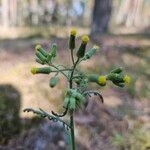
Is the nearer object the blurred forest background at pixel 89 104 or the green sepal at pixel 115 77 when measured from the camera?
the green sepal at pixel 115 77

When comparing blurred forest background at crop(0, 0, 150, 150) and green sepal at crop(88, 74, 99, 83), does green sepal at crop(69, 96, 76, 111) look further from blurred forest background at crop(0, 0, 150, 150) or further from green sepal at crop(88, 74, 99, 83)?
blurred forest background at crop(0, 0, 150, 150)

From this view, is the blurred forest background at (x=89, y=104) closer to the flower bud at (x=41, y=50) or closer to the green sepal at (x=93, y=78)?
the flower bud at (x=41, y=50)

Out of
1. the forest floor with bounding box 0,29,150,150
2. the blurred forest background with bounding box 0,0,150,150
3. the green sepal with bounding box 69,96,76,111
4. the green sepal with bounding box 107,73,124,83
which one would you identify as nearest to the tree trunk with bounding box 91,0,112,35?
the blurred forest background with bounding box 0,0,150,150

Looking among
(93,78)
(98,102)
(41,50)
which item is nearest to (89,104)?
(98,102)

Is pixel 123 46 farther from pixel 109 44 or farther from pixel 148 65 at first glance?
pixel 148 65

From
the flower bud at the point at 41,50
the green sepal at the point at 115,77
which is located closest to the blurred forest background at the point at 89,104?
the flower bud at the point at 41,50

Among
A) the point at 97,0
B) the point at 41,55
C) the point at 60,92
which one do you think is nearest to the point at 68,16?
the point at 97,0

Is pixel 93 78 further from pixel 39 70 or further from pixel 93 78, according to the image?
pixel 39 70
